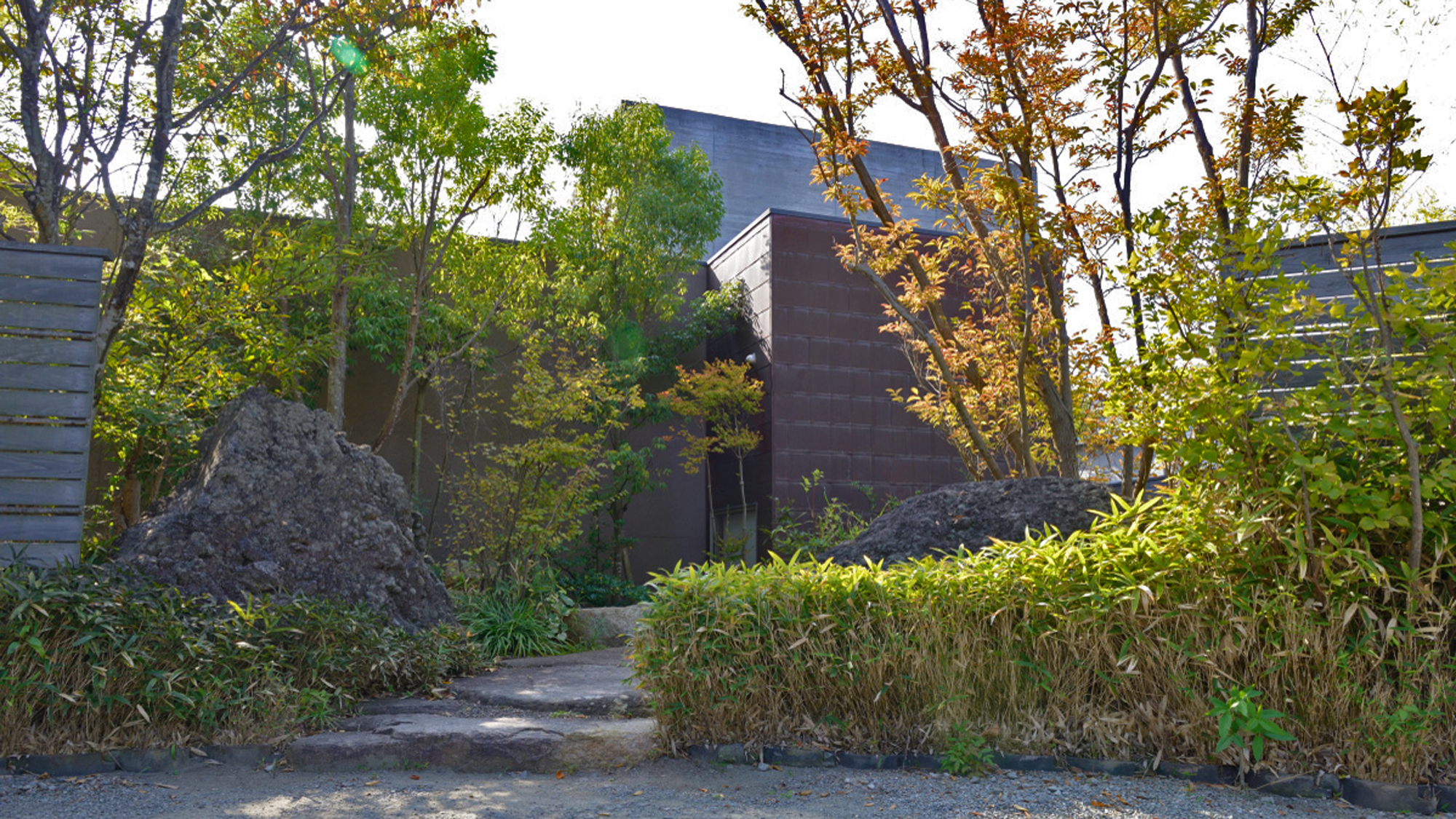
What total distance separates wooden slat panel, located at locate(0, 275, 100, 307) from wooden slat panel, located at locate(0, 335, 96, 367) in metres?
0.18

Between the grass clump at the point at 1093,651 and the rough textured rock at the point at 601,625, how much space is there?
3896 mm

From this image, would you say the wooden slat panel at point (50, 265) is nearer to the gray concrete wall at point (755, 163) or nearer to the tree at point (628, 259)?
the tree at point (628, 259)

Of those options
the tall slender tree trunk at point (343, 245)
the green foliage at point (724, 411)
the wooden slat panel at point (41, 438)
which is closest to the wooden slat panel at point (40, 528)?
the wooden slat panel at point (41, 438)

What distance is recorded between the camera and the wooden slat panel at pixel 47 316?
4.29 metres

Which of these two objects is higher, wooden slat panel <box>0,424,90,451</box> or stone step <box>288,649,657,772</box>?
wooden slat panel <box>0,424,90,451</box>

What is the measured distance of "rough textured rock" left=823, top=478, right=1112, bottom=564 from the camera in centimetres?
508

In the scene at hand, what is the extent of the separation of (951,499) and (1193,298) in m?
2.11

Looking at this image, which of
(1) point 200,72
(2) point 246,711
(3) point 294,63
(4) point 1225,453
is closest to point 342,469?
(2) point 246,711

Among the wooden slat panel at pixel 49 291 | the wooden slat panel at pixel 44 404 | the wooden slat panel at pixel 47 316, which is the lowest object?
the wooden slat panel at pixel 44 404

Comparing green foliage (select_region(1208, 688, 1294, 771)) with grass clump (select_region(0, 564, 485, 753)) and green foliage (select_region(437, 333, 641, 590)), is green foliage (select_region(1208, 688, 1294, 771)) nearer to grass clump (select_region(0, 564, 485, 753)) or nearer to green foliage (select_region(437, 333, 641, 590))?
grass clump (select_region(0, 564, 485, 753))

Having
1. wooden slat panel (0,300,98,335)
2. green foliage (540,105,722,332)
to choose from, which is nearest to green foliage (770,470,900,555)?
green foliage (540,105,722,332)

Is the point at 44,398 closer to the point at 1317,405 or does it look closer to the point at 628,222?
the point at 1317,405

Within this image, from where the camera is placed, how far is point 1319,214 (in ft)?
12.7

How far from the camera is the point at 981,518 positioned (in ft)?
17.3
